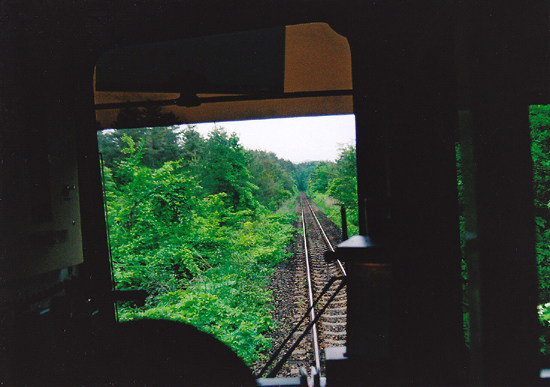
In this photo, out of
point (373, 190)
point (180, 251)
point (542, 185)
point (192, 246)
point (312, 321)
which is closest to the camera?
point (312, 321)

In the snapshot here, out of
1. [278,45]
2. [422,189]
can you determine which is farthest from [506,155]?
[278,45]

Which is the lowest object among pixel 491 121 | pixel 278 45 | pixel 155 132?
pixel 491 121

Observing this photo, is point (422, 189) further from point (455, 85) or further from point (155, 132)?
point (155, 132)

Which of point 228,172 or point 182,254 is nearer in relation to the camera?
point 182,254

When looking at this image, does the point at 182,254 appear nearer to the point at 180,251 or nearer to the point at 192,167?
the point at 180,251


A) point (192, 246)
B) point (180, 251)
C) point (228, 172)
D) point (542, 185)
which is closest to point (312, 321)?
point (542, 185)

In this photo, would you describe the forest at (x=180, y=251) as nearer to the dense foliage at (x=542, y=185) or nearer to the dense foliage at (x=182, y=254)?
the dense foliage at (x=182, y=254)

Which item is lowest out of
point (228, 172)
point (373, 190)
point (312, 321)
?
point (312, 321)

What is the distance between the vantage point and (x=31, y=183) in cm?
191

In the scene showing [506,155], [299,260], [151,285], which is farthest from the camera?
[299,260]

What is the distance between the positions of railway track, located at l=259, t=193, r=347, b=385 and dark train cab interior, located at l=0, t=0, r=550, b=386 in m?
0.24

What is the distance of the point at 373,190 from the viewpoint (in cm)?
174

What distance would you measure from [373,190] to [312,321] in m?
0.86

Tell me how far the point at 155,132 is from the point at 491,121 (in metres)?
14.8
